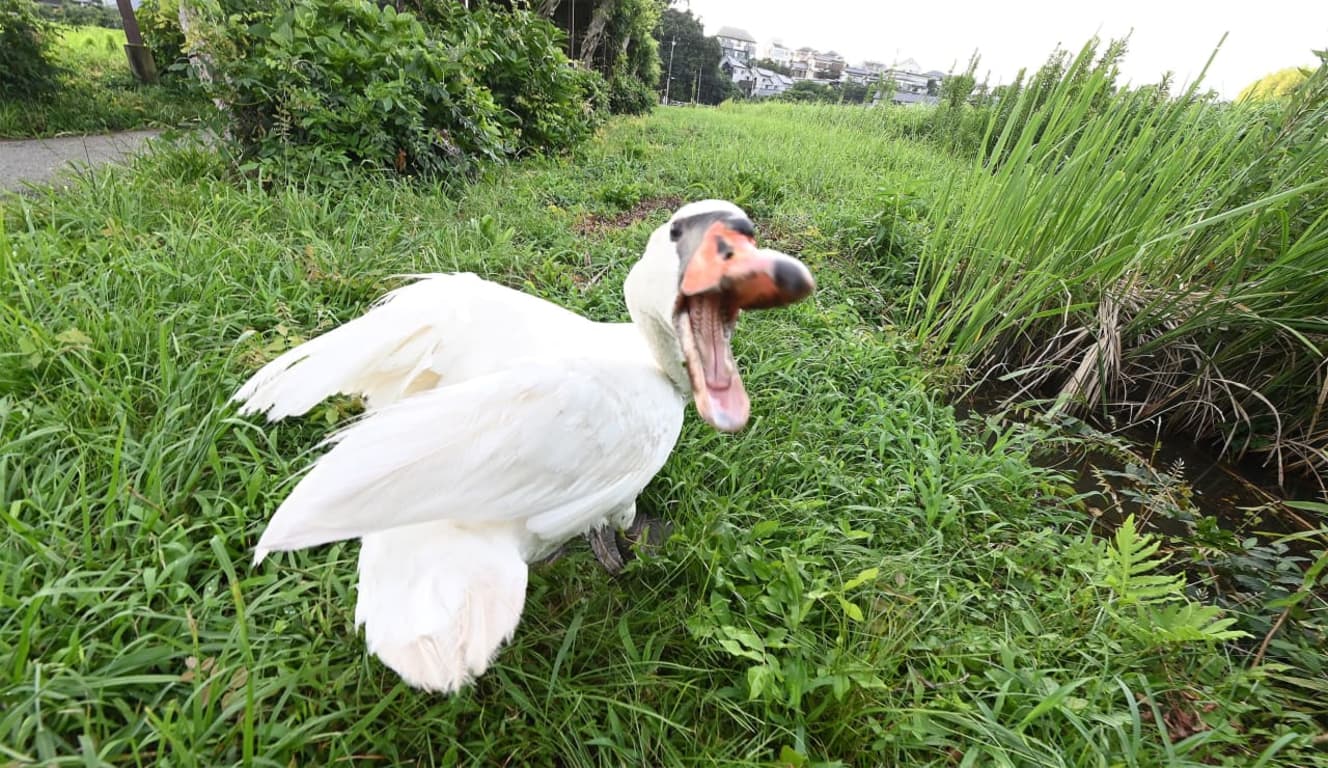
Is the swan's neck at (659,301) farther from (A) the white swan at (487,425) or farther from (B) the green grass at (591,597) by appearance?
(B) the green grass at (591,597)

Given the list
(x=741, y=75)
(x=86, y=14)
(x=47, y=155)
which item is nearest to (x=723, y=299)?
(x=47, y=155)

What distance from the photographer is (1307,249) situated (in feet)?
6.55

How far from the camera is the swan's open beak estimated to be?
3.14 feet

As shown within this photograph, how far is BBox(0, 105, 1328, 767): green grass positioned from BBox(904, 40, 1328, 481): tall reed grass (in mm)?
799

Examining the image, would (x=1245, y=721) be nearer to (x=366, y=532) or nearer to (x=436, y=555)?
(x=436, y=555)

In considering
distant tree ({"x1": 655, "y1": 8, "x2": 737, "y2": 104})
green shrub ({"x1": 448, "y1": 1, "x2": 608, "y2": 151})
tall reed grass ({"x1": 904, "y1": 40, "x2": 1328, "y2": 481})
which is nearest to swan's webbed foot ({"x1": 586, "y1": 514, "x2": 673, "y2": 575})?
tall reed grass ({"x1": 904, "y1": 40, "x2": 1328, "y2": 481})

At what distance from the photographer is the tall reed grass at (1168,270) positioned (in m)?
2.21

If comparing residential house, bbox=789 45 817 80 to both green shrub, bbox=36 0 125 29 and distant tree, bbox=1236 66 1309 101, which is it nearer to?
green shrub, bbox=36 0 125 29

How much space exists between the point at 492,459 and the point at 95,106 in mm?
7650

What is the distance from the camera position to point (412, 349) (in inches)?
52.3

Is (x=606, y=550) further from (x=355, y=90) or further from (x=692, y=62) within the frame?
(x=692, y=62)

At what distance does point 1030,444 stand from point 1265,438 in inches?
49.1

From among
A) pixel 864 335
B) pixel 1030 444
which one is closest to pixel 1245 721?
pixel 1030 444

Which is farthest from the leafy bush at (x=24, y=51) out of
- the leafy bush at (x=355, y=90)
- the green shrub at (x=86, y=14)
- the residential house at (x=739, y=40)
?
the residential house at (x=739, y=40)
